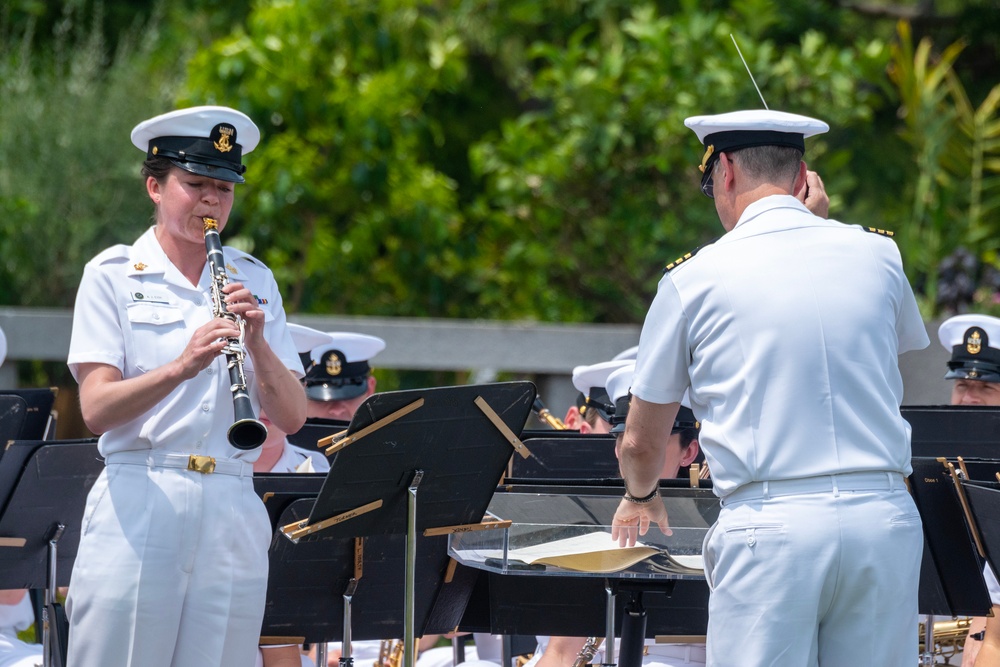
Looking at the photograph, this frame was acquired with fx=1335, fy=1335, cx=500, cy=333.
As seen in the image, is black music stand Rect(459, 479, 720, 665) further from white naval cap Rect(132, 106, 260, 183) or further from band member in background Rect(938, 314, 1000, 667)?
band member in background Rect(938, 314, 1000, 667)

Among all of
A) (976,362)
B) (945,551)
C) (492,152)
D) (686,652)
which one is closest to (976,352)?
(976,362)

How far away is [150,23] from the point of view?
42.9 feet

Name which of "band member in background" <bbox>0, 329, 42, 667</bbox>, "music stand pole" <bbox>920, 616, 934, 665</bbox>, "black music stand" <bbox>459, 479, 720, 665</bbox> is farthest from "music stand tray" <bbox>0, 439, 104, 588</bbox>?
"music stand pole" <bbox>920, 616, 934, 665</bbox>

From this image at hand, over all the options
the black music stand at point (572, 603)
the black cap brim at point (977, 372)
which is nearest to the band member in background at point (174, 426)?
the black music stand at point (572, 603)

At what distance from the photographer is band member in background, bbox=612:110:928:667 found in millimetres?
2900

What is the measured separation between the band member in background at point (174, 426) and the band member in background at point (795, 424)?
3.53 ft

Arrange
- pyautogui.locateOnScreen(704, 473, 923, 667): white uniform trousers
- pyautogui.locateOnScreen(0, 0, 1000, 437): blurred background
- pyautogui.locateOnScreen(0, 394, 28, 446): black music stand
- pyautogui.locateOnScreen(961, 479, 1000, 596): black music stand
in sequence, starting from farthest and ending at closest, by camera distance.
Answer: pyautogui.locateOnScreen(0, 0, 1000, 437): blurred background < pyautogui.locateOnScreen(0, 394, 28, 446): black music stand < pyautogui.locateOnScreen(961, 479, 1000, 596): black music stand < pyautogui.locateOnScreen(704, 473, 923, 667): white uniform trousers

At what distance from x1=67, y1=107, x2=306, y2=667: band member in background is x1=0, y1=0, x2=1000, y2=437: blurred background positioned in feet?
19.4

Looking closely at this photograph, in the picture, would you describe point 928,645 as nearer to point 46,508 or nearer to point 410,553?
point 410,553

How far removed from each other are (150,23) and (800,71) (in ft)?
21.0

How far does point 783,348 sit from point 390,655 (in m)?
3.00

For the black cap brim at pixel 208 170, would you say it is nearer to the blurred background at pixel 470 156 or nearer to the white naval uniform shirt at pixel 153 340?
→ the white naval uniform shirt at pixel 153 340

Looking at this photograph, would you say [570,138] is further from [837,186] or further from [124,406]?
[124,406]

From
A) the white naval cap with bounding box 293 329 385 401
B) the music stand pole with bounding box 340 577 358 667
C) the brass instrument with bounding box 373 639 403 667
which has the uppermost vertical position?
the white naval cap with bounding box 293 329 385 401
